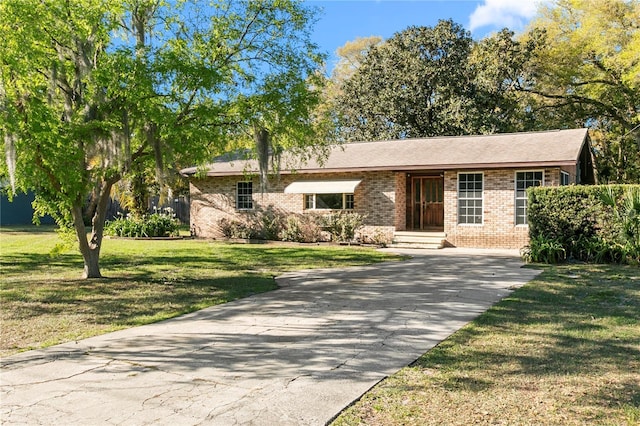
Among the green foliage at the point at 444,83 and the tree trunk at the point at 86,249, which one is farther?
the green foliage at the point at 444,83

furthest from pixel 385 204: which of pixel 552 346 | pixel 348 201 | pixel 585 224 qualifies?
pixel 552 346

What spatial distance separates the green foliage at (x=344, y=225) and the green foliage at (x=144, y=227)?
6.80 m

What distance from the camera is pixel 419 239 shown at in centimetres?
1744

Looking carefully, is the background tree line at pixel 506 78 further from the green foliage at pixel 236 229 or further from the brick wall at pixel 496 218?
the brick wall at pixel 496 218

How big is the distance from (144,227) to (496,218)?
13.0 meters

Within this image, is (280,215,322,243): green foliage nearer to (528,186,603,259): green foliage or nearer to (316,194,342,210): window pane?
(316,194,342,210): window pane

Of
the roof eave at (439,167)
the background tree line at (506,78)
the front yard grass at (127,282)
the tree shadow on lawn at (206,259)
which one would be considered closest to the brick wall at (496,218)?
the roof eave at (439,167)

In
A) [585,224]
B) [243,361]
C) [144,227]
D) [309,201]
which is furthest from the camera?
[144,227]

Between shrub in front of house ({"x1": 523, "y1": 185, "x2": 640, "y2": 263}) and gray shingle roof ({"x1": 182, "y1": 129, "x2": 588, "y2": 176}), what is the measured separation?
200cm

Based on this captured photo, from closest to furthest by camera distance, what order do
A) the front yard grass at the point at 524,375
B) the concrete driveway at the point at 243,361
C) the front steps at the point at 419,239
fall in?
the front yard grass at the point at 524,375
the concrete driveway at the point at 243,361
the front steps at the point at 419,239

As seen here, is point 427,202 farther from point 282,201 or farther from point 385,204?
point 282,201

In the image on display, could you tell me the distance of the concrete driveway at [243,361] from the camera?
150 inches

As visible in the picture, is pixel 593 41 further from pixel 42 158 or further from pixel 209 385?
pixel 209 385

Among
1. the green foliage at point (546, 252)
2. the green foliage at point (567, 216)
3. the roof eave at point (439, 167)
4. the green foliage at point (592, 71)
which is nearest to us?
the green foliage at point (546, 252)
